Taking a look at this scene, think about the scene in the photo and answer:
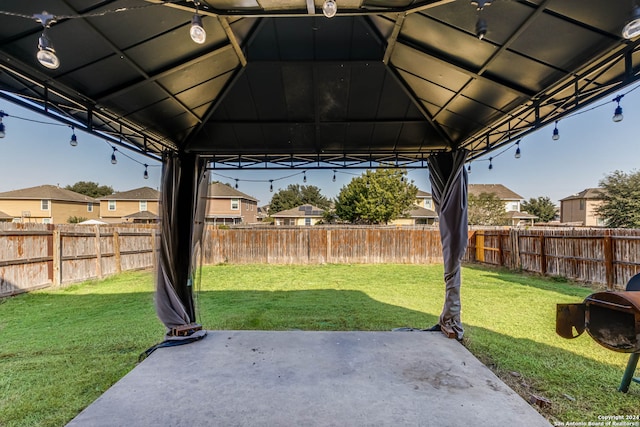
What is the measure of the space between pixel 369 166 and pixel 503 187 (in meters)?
31.3

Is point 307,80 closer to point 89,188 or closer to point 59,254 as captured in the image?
point 59,254

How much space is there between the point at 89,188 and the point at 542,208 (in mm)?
53904

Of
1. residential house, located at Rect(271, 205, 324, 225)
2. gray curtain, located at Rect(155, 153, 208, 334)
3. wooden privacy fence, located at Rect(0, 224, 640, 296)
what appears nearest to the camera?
gray curtain, located at Rect(155, 153, 208, 334)

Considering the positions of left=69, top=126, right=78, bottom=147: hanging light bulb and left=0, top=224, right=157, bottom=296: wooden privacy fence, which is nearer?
left=69, top=126, right=78, bottom=147: hanging light bulb

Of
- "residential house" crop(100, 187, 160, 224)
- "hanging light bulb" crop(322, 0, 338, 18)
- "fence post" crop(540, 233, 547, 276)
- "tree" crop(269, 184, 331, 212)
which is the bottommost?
"fence post" crop(540, 233, 547, 276)

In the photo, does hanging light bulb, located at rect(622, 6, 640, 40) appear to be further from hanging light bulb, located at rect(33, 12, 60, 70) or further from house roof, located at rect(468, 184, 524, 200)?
house roof, located at rect(468, 184, 524, 200)

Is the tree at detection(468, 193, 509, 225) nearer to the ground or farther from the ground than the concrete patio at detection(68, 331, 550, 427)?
farther from the ground

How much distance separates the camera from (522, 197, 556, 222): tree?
3360cm

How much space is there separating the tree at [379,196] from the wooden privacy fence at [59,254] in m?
13.7

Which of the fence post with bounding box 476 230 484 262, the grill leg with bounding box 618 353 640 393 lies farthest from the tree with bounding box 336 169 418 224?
the grill leg with bounding box 618 353 640 393

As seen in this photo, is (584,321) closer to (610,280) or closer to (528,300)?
(528,300)

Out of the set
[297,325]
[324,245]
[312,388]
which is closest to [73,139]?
[312,388]

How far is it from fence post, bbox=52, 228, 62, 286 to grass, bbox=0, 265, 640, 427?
1.04ft

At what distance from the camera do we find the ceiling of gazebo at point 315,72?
6.64 ft
